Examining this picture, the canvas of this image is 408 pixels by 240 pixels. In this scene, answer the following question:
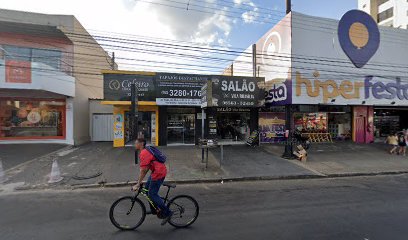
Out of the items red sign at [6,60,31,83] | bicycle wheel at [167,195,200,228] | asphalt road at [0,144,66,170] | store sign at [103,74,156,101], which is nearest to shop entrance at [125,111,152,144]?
store sign at [103,74,156,101]

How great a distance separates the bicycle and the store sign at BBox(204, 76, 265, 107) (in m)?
9.64

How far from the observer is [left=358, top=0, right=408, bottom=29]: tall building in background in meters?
37.5

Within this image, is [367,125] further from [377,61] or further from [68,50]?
[68,50]

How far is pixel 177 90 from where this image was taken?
14.2 meters

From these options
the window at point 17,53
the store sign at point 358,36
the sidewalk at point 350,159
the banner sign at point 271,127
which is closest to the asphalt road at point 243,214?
the sidewalk at point 350,159

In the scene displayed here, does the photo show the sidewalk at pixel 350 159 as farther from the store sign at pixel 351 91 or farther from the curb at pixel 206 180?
the store sign at pixel 351 91

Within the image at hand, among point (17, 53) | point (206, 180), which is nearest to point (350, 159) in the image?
point (206, 180)

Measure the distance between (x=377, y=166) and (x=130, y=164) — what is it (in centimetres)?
1116

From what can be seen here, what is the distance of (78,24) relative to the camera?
50.6 feet

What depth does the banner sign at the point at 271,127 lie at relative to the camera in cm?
1614

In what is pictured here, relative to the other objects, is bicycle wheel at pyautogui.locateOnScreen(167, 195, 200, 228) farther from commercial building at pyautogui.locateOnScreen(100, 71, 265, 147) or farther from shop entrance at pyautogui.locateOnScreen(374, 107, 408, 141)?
shop entrance at pyautogui.locateOnScreen(374, 107, 408, 141)

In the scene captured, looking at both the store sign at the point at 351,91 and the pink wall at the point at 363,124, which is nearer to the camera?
the store sign at the point at 351,91

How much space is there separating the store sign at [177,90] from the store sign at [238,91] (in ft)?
4.19

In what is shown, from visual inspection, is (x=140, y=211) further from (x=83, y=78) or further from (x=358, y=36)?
(x=358, y=36)
